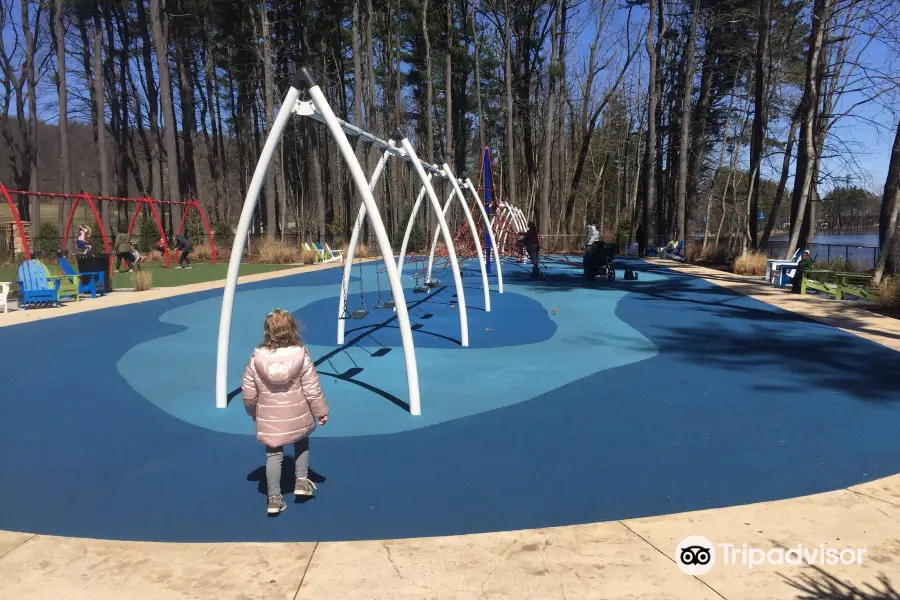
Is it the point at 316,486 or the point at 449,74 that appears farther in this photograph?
the point at 449,74

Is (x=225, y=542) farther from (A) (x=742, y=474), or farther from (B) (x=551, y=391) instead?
(B) (x=551, y=391)

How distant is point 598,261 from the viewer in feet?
58.8

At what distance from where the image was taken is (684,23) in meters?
32.9

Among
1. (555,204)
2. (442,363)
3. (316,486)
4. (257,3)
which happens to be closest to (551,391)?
(442,363)

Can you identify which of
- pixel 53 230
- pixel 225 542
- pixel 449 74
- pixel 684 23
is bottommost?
pixel 225 542

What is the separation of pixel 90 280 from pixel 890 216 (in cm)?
1851

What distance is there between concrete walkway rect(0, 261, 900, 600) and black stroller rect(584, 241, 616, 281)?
47.5 feet

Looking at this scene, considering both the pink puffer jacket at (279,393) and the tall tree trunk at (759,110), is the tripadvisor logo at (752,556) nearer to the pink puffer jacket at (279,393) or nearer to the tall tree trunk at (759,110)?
the pink puffer jacket at (279,393)

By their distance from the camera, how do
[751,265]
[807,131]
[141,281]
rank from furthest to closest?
[751,265]
[807,131]
[141,281]

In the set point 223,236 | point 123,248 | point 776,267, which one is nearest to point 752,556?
point 776,267

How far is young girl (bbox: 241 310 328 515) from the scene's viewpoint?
3689 mm

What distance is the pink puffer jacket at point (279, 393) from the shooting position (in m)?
3.69

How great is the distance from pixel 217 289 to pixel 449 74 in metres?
24.7

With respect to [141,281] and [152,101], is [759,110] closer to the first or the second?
[141,281]
